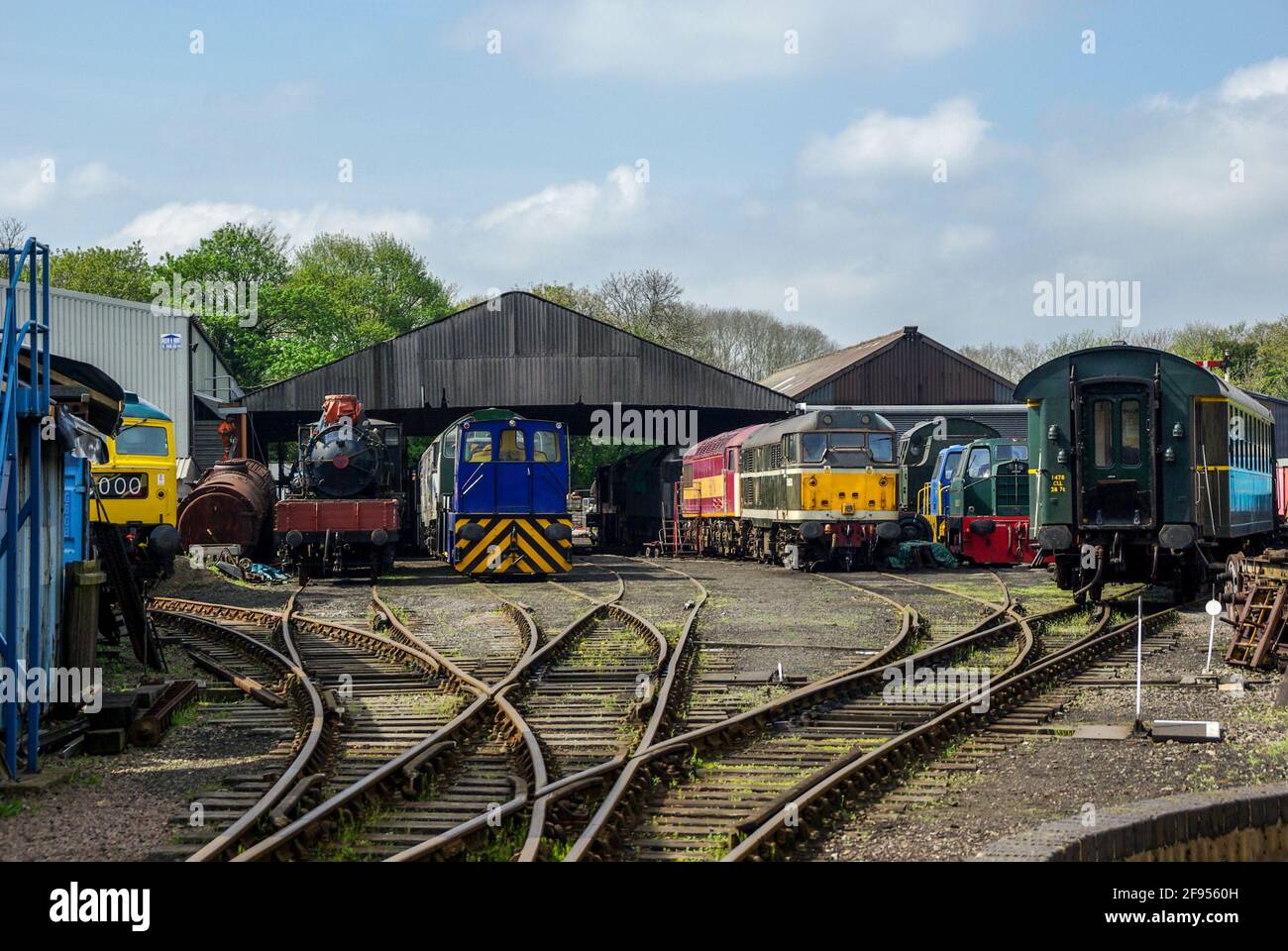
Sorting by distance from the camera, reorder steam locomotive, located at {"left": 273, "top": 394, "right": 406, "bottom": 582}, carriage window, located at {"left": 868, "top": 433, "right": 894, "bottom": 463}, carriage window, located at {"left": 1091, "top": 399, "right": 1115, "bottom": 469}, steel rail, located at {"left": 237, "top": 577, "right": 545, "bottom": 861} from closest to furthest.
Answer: steel rail, located at {"left": 237, "top": 577, "right": 545, "bottom": 861} → carriage window, located at {"left": 1091, "top": 399, "right": 1115, "bottom": 469} → steam locomotive, located at {"left": 273, "top": 394, "right": 406, "bottom": 582} → carriage window, located at {"left": 868, "top": 433, "right": 894, "bottom": 463}

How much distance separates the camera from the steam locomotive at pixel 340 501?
77.8 feet

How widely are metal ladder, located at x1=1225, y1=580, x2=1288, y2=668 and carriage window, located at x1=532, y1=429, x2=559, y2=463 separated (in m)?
13.9

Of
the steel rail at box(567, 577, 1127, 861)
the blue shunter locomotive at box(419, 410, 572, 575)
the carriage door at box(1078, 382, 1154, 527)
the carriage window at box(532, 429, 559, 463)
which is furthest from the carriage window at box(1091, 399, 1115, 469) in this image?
the carriage window at box(532, 429, 559, 463)

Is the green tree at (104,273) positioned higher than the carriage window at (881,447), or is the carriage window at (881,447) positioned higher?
the green tree at (104,273)

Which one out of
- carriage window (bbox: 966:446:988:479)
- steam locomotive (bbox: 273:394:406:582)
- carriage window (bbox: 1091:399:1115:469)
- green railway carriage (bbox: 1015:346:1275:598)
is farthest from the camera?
carriage window (bbox: 966:446:988:479)

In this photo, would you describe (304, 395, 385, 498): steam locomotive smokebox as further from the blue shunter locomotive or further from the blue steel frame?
the blue steel frame

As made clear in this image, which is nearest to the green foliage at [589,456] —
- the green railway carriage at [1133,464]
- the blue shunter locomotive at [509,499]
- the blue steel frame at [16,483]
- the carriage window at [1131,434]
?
the blue shunter locomotive at [509,499]

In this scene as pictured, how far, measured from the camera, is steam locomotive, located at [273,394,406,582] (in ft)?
77.8

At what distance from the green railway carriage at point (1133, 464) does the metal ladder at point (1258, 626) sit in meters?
3.53

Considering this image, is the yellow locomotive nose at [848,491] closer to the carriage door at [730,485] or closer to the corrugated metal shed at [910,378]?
the carriage door at [730,485]

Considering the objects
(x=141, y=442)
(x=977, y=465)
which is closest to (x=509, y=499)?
(x=141, y=442)

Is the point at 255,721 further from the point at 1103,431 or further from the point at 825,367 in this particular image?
the point at 825,367

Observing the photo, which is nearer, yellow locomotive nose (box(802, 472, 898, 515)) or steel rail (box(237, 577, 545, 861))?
steel rail (box(237, 577, 545, 861))
